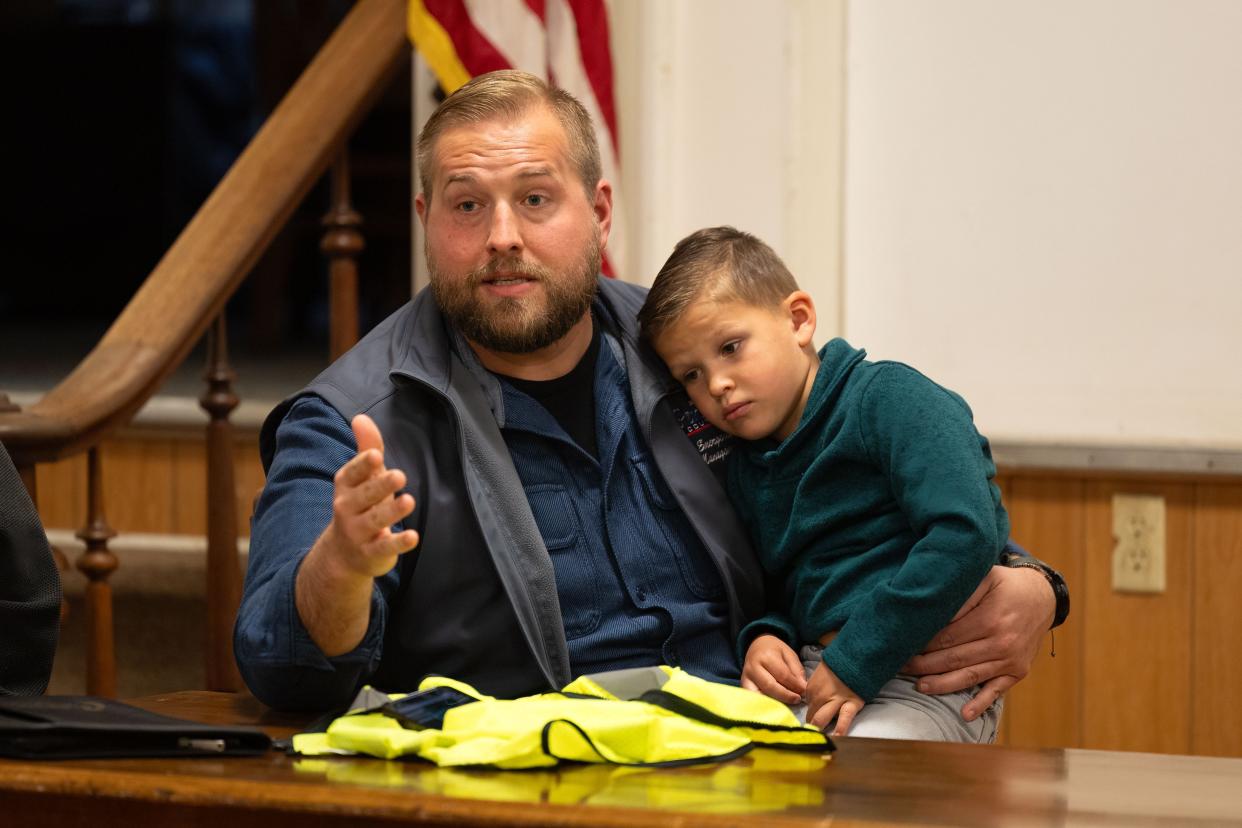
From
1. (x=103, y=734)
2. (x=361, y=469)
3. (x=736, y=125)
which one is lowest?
(x=103, y=734)

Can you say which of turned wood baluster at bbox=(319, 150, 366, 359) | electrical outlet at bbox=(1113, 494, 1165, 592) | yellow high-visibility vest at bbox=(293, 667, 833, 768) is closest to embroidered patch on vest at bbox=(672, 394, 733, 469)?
yellow high-visibility vest at bbox=(293, 667, 833, 768)

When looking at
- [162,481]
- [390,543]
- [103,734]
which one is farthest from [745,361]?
[162,481]

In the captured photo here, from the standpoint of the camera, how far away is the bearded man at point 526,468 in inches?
70.7

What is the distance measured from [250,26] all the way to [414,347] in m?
5.02

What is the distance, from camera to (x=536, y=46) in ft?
9.16

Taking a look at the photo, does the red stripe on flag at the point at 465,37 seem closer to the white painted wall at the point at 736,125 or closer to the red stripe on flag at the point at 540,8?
the red stripe on flag at the point at 540,8

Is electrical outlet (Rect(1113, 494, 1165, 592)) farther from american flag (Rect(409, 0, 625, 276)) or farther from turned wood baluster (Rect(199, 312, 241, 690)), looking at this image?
turned wood baluster (Rect(199, 312, 241, 690))

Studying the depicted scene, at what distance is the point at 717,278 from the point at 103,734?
37.1 inches

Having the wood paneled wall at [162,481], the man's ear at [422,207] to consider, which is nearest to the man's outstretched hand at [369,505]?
the man's ear at [422,207]

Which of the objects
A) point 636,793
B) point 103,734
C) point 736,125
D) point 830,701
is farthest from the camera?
point 736,125

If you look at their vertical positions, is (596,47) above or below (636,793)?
above

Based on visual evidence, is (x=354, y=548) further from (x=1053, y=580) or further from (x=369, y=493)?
(x=1053, y=580)

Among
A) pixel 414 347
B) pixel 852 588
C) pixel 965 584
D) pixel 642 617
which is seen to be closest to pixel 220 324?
pixel 414 347

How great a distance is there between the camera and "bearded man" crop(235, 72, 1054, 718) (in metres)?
1.79
